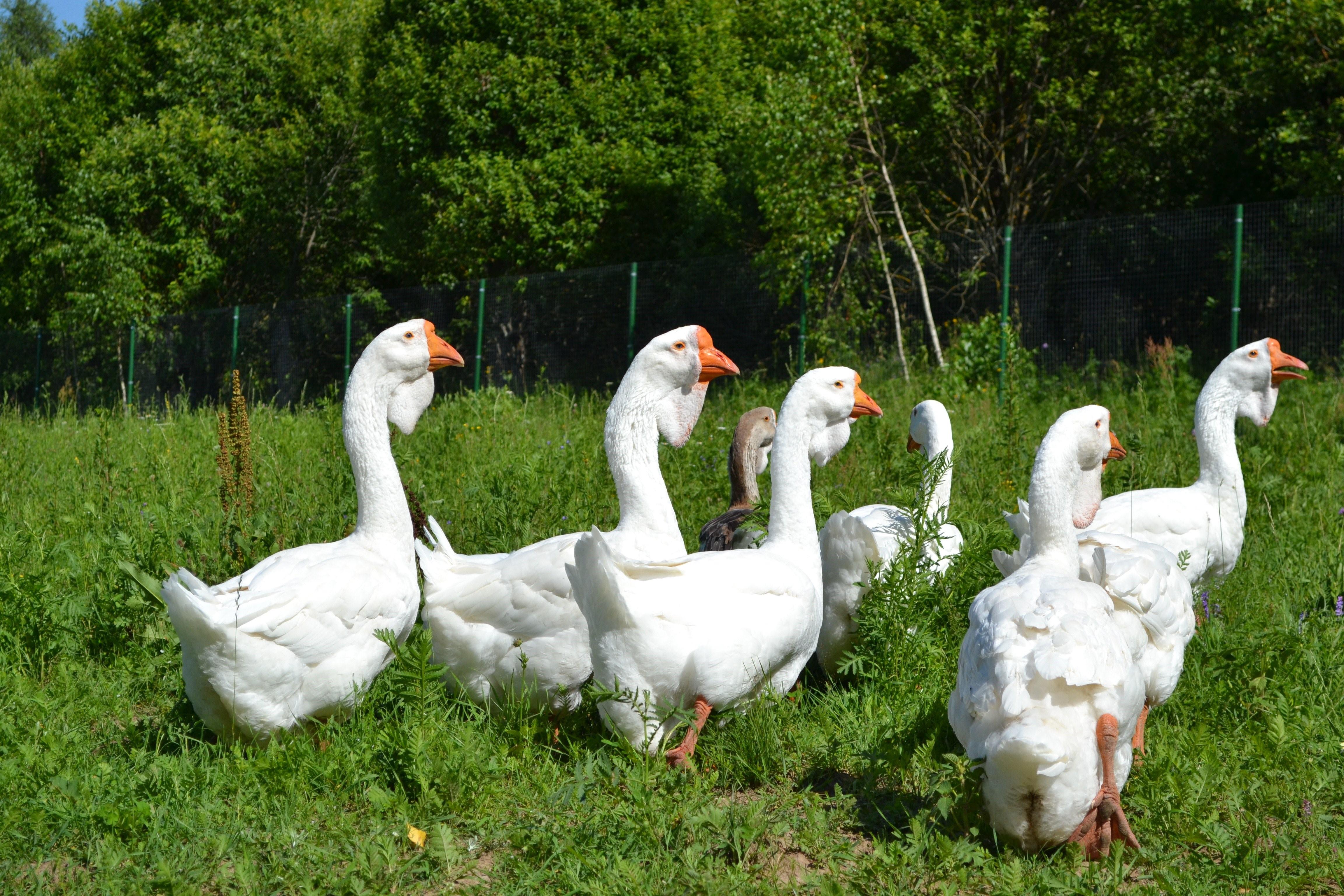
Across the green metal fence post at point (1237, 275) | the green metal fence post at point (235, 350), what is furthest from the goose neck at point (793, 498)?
the green metal fence post at point (235, 350)

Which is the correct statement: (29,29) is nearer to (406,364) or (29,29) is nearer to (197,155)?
(197,155)

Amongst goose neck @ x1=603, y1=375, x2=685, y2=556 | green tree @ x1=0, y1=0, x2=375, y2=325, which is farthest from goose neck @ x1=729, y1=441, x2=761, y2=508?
green tree @ x1=0, y1=0, x2=375, y2=325

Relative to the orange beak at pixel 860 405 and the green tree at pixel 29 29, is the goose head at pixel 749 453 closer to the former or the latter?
the orange beak at pixel 860 405

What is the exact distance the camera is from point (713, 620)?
4.07 meters

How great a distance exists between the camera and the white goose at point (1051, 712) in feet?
11.2

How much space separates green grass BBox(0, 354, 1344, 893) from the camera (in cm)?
354

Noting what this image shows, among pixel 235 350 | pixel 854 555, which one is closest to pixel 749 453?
pixel 854 555

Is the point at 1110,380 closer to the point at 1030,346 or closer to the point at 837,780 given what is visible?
the point at 1030,346

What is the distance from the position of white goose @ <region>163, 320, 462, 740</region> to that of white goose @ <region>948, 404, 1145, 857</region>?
2.20m

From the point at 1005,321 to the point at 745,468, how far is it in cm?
680

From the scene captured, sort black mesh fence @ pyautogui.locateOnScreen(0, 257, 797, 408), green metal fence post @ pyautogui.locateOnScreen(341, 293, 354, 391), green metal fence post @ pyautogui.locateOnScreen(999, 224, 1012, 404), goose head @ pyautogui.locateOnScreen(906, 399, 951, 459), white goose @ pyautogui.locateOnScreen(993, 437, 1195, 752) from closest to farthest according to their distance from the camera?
1. white goose @ pyautogui.locateOnScreen(993, 437, 1195, 752)
2. goose head @ pyautogui.locateOnScreen(906, 399, 951, 459)
3. green metal fence post @ pyautogui.locateOnScreen(999, 224, 1012, 404)
4. black mesh fence @ pyautogui.locateOnScreen(0, 257, 797, 408)
5. green metal fence post @ pyautogui.locateOnScreen(341, 293, 354, 391)

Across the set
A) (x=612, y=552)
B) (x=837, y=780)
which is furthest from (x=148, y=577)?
(x=837, y=780)

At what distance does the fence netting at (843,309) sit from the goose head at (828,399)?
25.6 feet

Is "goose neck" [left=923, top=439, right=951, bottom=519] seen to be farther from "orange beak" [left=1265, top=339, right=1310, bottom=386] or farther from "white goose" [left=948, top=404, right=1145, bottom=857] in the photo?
"orange beak" [left=1265, top=339, right=1310, bottom=386]
